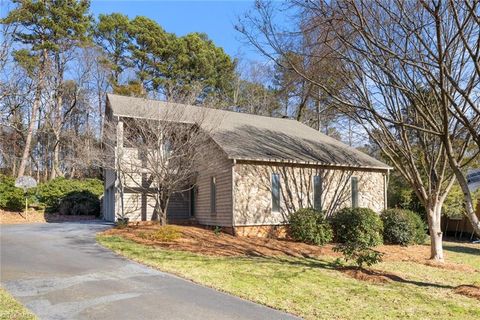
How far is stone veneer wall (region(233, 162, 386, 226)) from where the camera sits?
16844mm

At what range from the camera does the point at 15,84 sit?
1430 cm

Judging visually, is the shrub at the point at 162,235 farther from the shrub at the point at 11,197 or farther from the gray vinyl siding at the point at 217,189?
the shrub at the point at 11,197

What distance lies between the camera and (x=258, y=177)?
17344 millimetres

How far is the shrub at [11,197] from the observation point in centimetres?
2641

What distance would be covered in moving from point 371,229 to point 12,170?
35.4 m

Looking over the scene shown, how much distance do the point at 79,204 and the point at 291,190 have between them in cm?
1689

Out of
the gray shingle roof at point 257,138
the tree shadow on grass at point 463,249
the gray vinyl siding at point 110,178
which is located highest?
the gray shingle roof at point 257,138

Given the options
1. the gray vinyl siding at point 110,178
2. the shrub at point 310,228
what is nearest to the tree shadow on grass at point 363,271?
the shrub at point 310,228

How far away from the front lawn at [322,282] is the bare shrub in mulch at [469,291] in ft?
0.71

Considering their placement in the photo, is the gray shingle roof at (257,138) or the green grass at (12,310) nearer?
the green grass at (12,310)

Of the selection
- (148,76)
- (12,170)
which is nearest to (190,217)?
(148,76)

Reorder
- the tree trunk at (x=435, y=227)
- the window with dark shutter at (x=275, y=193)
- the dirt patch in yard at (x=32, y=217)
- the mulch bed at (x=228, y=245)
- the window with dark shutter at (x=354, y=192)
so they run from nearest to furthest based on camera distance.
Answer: the mulch bed at (x=228, y=245) < the tree trunk at (x=435, y=227) < the window with dark shutter at (x=275, y=193) < the window with dark shutter at (x=354, y=192) < the dirt patch in yard at (x=32, y=217)

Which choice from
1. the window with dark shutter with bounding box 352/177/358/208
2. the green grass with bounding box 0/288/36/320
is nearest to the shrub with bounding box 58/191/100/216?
the window with dark shutter with bounding box 352/177/358/208

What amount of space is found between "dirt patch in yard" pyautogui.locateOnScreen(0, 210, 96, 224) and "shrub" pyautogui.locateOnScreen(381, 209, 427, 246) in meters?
18.2
